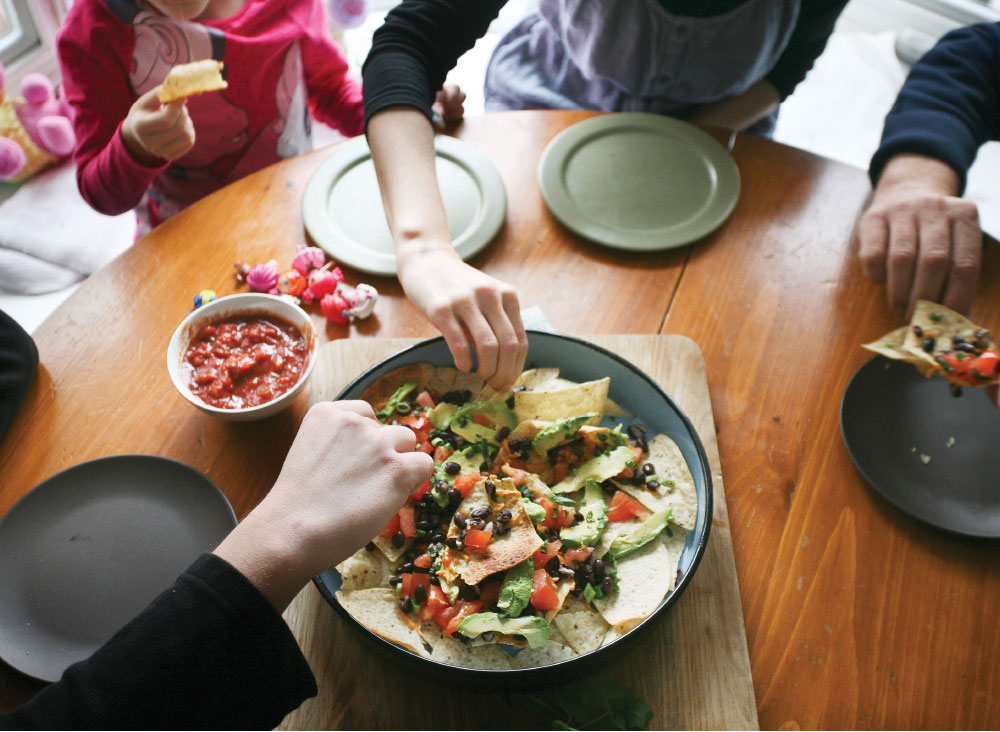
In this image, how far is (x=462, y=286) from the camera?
1.25 metres

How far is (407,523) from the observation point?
1135 millimetres

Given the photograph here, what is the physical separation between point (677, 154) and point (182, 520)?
4.68 ft

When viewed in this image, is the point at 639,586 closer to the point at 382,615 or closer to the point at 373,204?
the point at 382,615

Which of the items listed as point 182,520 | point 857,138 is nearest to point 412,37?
point 182,520

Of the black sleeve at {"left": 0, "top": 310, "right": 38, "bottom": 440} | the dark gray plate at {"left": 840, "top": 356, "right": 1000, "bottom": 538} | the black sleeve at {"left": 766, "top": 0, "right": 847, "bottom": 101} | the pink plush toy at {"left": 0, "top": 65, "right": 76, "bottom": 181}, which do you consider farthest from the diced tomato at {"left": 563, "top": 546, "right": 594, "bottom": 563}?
the pink plush toy at {"left": 0, "top": 65, "right": 76, "bottom": 181}

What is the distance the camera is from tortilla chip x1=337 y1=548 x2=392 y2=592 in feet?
3.49

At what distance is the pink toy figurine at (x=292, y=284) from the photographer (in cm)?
151

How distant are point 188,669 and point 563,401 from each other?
70 cm

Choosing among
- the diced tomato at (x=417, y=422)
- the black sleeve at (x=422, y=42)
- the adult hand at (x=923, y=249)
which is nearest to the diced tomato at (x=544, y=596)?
the diced tomato at (x=417, y=422)

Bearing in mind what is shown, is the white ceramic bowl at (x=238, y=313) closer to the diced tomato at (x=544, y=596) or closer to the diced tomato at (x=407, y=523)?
the diced tomato at (x=407, y=523)

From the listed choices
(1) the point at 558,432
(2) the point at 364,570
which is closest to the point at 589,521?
(1) the point at 558,432

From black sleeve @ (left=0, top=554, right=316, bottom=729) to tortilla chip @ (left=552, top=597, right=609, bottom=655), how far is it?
392 mm

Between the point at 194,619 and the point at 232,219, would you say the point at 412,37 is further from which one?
the point at 194,619

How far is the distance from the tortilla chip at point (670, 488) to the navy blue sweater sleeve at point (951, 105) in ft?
3.19
